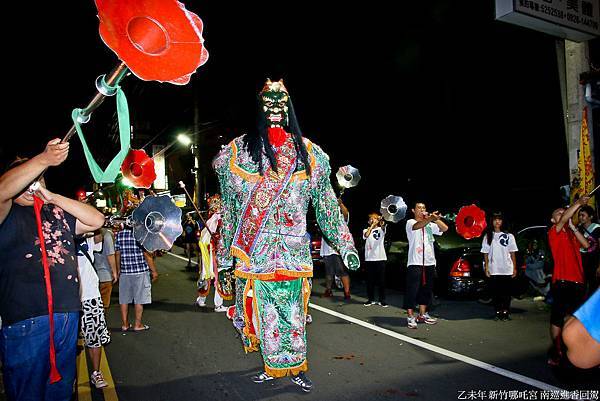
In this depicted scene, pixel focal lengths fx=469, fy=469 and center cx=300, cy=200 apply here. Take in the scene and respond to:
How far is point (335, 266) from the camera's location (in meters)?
9.89

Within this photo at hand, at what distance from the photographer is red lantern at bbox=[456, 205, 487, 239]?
7.04m

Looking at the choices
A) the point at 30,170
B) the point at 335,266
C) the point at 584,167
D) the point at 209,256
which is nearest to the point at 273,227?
the point at 30,170

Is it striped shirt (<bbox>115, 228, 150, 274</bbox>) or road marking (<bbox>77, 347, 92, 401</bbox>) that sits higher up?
striped shirt (<bbox>115, 228, 150, 274</bbox>)

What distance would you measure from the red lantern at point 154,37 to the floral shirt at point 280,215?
218 centimetres

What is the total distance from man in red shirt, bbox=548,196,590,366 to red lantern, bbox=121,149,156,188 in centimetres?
560

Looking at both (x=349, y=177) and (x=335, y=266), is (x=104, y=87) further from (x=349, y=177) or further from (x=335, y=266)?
(x=335, y=266)

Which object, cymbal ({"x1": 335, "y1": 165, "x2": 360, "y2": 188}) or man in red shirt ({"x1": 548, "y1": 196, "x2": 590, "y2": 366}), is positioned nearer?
man in red shirt ({"x1": 548, "y1": 196, "x2": 590, "y2": 366})

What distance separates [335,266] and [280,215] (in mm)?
5649

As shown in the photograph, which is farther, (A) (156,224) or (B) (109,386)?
(B) (109,386)

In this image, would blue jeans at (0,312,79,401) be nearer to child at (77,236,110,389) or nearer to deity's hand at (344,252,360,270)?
child at (77,236,110,389)

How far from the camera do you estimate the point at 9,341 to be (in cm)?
283

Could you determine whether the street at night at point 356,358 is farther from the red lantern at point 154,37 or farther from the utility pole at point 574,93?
the utility pole at point 574,93

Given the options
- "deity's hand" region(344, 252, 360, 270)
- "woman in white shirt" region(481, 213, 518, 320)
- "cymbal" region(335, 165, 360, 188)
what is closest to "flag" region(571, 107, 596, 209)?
"woman in white shirt" region(481, 213, 518, 320)

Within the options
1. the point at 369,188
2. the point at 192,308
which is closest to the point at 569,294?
the point at 192,308
